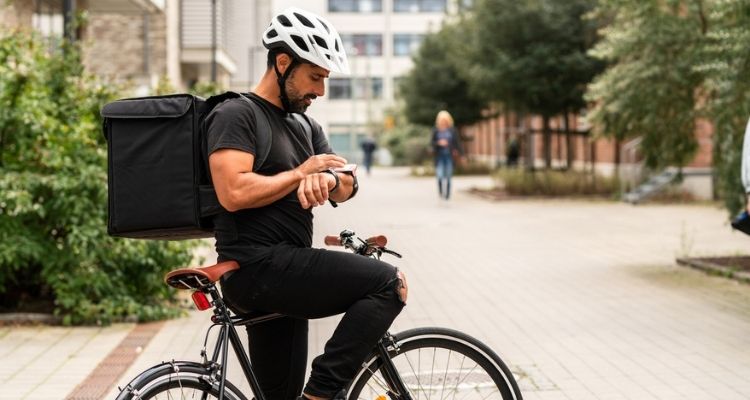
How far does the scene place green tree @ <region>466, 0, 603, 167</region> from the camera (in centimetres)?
2709

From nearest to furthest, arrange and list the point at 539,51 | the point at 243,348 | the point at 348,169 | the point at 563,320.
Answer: the point at 348,169 → the point at 243,348 → the point at 563,320 → the point at 539,51

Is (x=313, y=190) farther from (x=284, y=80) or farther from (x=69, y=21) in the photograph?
(x=69, y=21)

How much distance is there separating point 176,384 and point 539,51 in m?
24.0

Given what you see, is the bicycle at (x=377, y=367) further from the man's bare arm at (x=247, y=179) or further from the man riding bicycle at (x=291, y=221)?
the man's bare arm at (x=247, y=179)

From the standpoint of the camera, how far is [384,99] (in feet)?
291

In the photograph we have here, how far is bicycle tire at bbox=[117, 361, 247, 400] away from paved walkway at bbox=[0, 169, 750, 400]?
2904mm

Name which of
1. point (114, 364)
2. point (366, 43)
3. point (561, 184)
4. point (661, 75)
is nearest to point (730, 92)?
point (661, 75)

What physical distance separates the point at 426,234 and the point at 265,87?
13878mm

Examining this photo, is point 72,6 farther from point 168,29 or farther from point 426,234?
Answer: point 168,29

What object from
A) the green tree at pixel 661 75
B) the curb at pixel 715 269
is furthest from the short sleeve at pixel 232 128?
the green tree at pixel 661 75

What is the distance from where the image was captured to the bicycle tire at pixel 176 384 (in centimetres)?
362

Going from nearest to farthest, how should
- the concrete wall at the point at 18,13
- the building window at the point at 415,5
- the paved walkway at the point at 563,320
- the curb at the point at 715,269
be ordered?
the paved walkway at the point at 563,320, the curb at the point at 715,269, the concrete wall at the point at 18,13, the building window at the point at 415,5

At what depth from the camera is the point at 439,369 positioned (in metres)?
4.09

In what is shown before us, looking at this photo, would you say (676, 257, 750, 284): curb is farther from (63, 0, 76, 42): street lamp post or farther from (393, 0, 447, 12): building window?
(393, 0, 447, 12): building window
